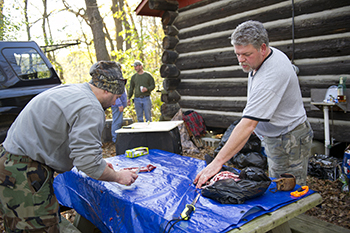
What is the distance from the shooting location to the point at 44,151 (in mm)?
1851

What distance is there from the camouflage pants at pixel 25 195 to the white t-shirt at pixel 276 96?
1.61 m

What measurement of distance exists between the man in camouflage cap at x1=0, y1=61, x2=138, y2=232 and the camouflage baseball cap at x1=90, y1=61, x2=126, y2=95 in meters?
0.12

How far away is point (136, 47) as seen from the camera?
13141mm

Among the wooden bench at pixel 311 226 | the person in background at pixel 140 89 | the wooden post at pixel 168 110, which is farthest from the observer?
the person in background at pixel 140 89

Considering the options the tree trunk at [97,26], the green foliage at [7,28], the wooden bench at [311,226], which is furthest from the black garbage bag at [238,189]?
the green foliage at [7,28]

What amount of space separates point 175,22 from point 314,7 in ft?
12.7

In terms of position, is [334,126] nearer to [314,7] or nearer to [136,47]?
[314,7]

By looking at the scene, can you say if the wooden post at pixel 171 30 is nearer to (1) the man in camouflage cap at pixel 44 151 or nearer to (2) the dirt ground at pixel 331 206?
(2) the dirt ground at pixel 331 206

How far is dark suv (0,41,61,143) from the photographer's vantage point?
16.0ft

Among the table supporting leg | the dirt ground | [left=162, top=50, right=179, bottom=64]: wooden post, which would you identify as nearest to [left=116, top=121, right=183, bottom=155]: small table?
the dirt ground

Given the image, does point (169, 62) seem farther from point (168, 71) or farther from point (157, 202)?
point (157, 202)

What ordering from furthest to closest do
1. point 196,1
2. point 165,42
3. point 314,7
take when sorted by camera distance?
point 165,42 < point 196,1 < point 314,7

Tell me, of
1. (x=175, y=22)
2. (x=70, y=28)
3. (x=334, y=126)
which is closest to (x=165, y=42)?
(x=175, y=22)

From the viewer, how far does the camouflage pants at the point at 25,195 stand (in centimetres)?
183
